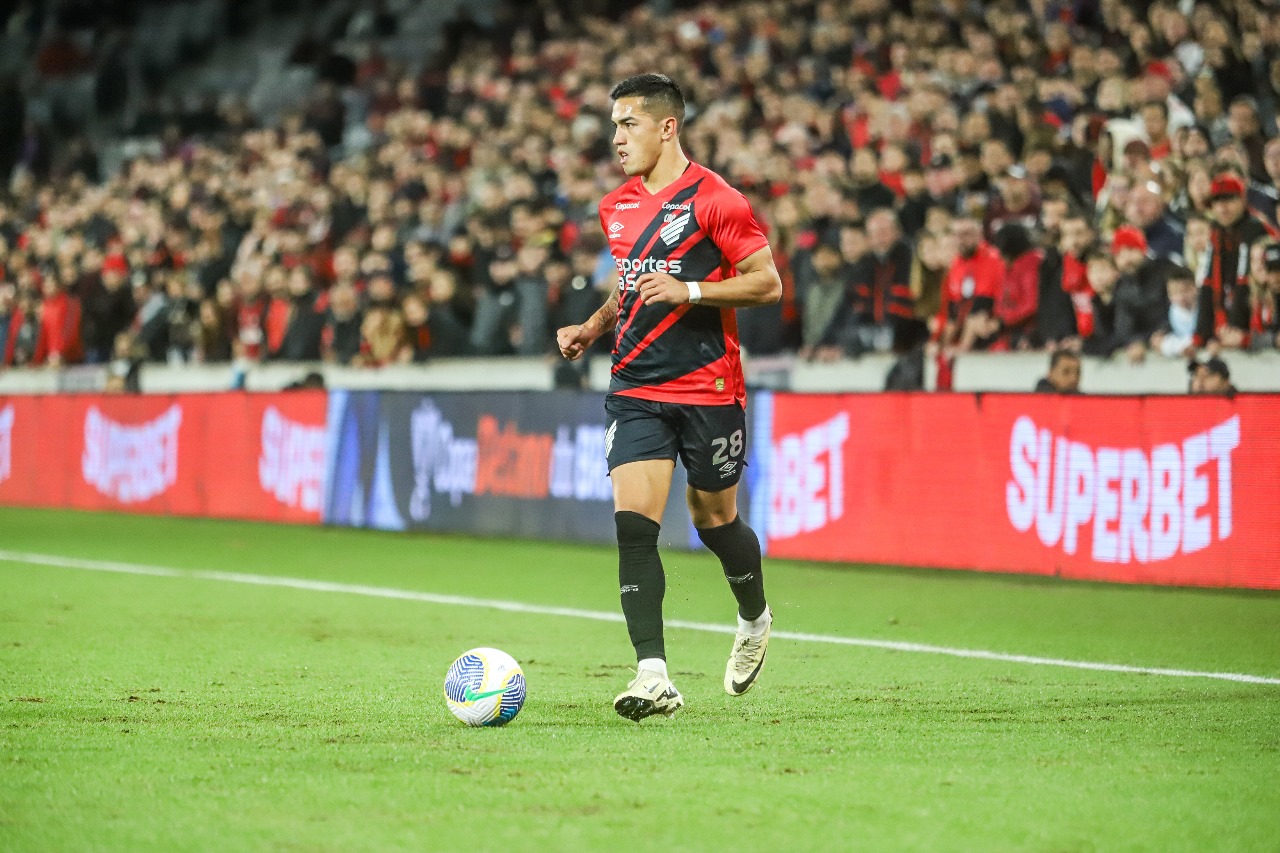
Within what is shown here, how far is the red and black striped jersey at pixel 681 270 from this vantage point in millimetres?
6945

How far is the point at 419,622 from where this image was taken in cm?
1045

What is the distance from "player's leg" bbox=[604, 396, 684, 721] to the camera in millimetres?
6855

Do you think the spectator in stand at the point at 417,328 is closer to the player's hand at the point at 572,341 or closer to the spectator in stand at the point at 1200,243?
the spectator in stand at the point at 1200,243

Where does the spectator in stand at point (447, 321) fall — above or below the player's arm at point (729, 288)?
below

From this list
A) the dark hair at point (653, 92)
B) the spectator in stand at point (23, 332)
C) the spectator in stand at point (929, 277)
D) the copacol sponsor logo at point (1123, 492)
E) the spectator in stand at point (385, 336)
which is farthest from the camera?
the spectator in stand at point (23, 332)

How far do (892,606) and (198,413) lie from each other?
10.3 m

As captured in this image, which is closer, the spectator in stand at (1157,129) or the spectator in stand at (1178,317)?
the spectator in stand at (1178,317)

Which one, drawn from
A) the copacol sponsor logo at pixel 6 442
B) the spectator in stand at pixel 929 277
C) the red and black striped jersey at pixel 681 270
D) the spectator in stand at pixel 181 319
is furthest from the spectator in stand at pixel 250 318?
the red and black striped jersey at pixel 681 270

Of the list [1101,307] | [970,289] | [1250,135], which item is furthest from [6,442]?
[1250,135]

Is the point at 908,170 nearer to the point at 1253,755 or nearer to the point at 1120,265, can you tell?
the point at 1120,265

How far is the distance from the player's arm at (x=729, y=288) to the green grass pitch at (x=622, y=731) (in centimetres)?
154

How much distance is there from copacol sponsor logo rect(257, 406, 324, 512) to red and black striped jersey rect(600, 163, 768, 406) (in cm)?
1137

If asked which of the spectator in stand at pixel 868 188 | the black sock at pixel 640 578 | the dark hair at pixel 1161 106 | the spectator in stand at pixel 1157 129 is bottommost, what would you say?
the black sock at pixel 640 578

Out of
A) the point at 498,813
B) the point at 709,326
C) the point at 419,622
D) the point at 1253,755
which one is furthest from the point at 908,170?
the point at 498,813
